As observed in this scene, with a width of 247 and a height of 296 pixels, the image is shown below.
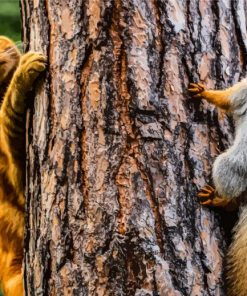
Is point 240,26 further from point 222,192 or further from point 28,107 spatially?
point 28,107

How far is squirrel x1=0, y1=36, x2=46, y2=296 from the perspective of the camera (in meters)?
2.30

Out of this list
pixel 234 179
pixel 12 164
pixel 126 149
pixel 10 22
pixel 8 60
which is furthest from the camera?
pixel 10 22

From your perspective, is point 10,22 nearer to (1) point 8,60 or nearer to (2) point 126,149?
(1) point 8,60

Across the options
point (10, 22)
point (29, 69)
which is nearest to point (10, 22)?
point (10, 22)

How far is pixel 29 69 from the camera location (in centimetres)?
214

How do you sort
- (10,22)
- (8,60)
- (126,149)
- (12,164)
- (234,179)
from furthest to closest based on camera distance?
(10,22) → (8,60) → (12,164) → (234,179) → (126,149)

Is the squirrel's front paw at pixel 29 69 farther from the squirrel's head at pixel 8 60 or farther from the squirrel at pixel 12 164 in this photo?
the squirrel's head at pixel 8 60

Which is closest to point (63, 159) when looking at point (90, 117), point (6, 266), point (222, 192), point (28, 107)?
point (90, 117)

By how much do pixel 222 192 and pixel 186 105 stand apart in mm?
292

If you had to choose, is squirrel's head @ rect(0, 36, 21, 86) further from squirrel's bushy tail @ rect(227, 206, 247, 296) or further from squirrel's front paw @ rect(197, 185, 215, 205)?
squirrel's bushy tail @ rect(227, 206, 247, 296)

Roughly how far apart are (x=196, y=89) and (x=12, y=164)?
2.73ft

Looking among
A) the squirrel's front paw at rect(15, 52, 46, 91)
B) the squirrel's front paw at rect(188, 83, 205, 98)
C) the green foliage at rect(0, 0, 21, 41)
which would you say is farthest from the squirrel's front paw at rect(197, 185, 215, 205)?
the green foliage at rect(0, 0, 21, 41)

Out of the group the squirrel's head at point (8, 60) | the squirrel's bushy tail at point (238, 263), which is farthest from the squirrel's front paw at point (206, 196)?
the squirrel's head at point (8, 60)

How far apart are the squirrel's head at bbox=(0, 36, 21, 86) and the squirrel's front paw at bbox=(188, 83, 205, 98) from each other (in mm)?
993
